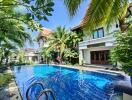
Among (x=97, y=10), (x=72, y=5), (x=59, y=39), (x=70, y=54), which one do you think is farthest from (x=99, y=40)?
(x=72, y=5)

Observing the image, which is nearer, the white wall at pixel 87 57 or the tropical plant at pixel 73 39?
the white wall at pixel 87 57

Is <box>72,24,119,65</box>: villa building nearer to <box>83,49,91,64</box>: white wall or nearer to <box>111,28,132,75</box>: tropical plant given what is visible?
<box>83,49,91,64</box>: white wall

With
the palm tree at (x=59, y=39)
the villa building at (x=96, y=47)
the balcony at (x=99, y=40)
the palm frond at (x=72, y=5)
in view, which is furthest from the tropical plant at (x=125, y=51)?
the palm tree at (x=59, y=39)

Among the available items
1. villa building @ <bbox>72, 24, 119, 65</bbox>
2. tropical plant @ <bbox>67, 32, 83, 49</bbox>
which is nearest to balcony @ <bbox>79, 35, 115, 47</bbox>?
villa building @ <bbox>72, 24, 119, 65</bbox>

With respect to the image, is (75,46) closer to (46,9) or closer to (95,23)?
(95,23)

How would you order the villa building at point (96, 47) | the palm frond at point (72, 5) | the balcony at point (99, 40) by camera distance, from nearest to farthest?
the palm frond at point (72, 5) → the balcony at point (99, 40) → the villa building at point (96, 47)

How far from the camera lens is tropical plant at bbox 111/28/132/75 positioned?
6574mm

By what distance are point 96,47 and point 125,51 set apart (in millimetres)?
20931

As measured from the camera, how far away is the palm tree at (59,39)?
3203cm

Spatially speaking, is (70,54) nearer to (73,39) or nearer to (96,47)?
(73,39)

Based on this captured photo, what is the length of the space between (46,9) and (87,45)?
25.9 metres

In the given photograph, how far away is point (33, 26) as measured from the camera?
183 inches

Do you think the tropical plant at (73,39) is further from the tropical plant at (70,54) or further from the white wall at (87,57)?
the white wall at (87,57)

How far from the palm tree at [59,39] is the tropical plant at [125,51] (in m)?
24.6
